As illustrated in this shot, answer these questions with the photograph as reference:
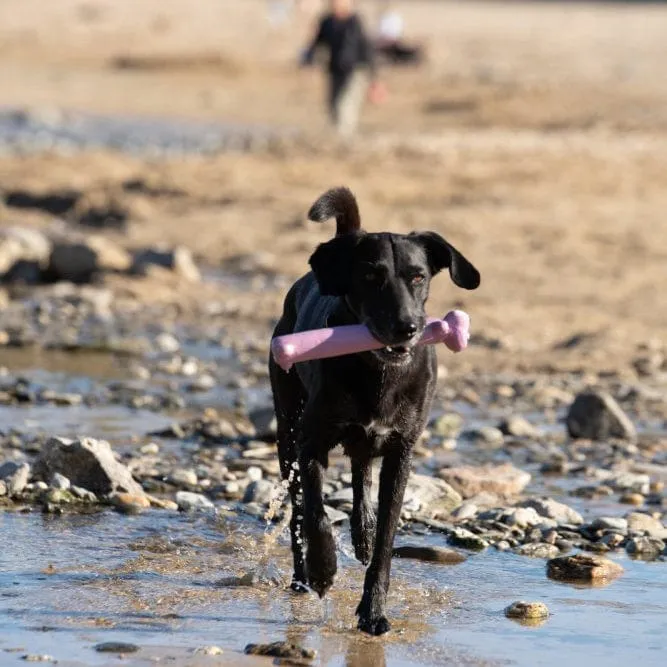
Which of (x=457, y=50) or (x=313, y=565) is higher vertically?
(x=457, y=50)

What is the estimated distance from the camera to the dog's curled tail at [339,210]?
6770 mm

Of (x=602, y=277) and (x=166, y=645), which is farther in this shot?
(x=602, y=277)

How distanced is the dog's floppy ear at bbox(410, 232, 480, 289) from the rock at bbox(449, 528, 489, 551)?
5.49 feet

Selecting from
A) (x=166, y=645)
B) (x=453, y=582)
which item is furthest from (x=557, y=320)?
(x=166, y=645)

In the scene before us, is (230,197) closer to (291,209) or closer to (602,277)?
(291,209)

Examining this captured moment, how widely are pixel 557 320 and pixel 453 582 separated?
6.94m

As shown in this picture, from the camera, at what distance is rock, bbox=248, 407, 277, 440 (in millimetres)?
9805

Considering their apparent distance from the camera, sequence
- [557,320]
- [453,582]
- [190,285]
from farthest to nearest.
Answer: [190,285] < [557,320] < [453,582]

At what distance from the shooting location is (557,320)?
13969mm

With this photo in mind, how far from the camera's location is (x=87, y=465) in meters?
8.27

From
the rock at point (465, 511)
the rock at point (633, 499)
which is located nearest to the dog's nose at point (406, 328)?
the rock at point (465, 511)

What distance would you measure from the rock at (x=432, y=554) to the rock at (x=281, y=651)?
1.55 meters

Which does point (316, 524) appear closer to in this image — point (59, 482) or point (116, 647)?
point (116, 647)

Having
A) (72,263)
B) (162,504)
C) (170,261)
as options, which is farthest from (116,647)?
(170,261)
